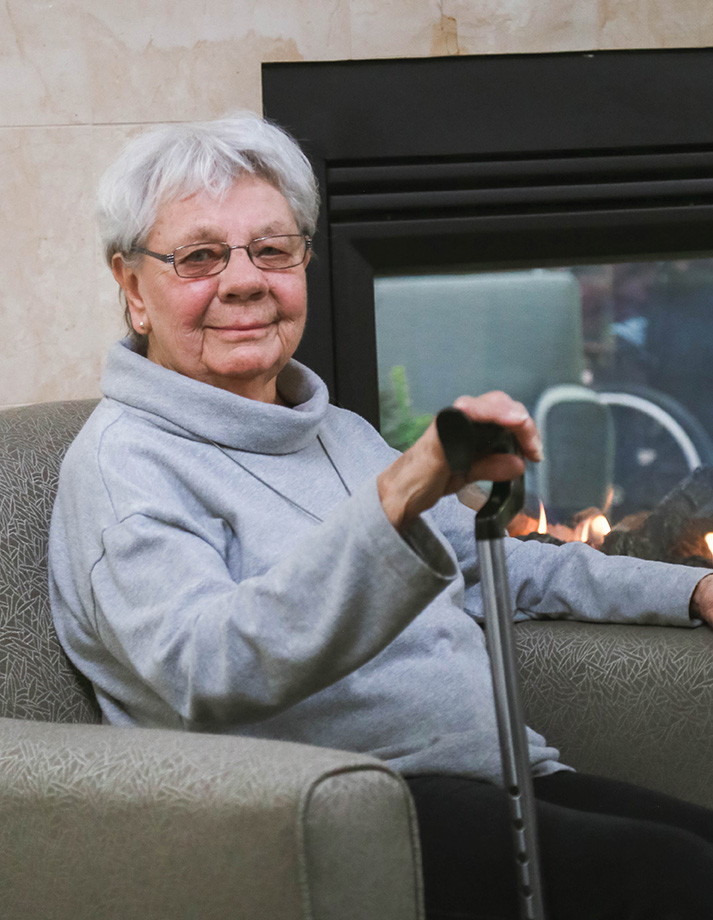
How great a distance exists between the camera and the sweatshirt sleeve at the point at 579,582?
1185 millimetres

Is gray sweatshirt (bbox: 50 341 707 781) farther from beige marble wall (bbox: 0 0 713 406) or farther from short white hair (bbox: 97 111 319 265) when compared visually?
beige marble wall (bbox: 0 0 713 406)

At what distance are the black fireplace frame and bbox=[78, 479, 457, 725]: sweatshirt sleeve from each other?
0.86 m

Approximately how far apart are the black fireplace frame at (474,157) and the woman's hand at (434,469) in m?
0.96

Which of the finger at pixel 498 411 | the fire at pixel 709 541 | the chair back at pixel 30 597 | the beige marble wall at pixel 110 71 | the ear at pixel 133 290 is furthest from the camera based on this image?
the fire at pixel 709 541

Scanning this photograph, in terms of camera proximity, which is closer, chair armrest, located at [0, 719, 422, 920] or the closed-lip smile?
chair armrest, located at [0, 719, 422, 920]

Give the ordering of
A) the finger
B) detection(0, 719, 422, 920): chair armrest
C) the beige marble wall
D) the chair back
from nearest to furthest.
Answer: detection(0, 719, 422, 920): chair armrest → the finger → the chair back → the beige marble wall

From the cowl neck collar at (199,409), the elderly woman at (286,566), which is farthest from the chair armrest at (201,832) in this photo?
the cowl neck collar at (199,409)

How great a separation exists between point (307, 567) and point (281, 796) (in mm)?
166

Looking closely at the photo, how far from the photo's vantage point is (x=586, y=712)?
1.16 meters

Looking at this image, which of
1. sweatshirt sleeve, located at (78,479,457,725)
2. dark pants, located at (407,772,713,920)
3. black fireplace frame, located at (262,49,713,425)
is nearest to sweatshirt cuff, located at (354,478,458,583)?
sweatshirt sleeve, located at (78,479,457,725)

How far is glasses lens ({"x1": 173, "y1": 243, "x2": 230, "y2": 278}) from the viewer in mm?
1068

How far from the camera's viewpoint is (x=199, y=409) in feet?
3.37

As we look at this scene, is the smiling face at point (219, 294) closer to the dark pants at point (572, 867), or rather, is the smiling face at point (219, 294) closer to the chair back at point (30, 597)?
the chair back at point (30, 597)

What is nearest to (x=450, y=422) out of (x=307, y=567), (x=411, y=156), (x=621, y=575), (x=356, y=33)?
(x=307, y=567)
